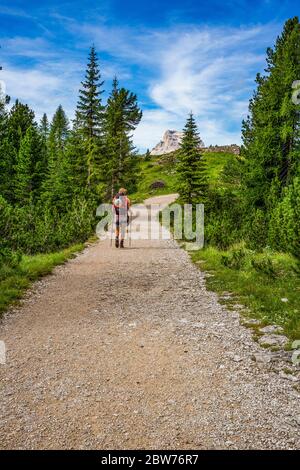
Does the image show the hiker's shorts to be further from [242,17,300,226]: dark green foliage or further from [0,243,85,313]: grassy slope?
[242,17,300,226]: dark green foliage

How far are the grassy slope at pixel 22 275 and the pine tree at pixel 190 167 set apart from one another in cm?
1913

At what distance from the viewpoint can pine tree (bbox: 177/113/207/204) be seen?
30141 mm

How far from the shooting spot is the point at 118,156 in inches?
1871

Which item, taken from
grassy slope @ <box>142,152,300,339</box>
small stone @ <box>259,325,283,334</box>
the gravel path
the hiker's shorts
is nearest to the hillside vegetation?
the hiker's shorts

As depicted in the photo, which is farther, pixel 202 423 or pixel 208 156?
pixel 208 156

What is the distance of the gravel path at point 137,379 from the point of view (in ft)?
12.0

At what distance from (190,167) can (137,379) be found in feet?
90.0

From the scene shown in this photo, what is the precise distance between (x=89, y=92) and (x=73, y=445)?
4535 cm

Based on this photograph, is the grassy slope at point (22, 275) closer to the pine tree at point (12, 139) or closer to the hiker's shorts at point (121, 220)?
the hiker's shorts at point (121, 220)

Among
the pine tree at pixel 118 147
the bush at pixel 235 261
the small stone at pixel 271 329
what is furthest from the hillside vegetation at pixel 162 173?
the small stone at pixel 271 329

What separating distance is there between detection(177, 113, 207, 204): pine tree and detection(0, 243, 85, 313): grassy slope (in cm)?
1913

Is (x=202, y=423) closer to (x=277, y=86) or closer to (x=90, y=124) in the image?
(x=277, y=86)

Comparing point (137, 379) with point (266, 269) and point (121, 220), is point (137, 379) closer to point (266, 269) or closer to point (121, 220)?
point (266, 269)
